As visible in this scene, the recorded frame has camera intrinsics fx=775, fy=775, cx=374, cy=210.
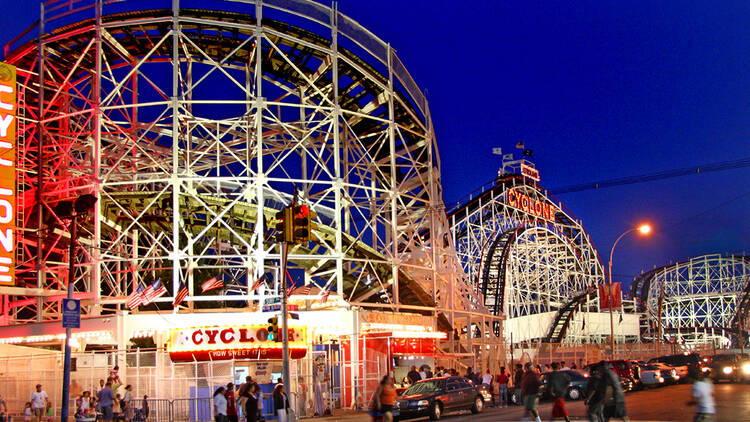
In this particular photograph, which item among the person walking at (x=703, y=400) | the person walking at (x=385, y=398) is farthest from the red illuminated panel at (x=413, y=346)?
the person walking at (x=703, y=400)

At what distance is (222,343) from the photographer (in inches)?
1105

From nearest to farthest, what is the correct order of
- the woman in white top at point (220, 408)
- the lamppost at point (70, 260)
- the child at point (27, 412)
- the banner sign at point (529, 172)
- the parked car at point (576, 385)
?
the woman in white top at point (220, 408), the lamppost at point (70, 260), the child at point (27, 412), the parked car at point (576, 385), the banner sign at point (529, 172)

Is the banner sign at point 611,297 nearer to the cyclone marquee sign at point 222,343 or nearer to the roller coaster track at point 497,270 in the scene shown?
the roller coaster track at point 497,270

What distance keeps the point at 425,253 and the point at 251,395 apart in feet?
67.2

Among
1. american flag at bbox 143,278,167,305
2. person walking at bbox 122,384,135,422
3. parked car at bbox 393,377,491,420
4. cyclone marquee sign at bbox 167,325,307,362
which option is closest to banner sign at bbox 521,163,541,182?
parked car at bbox 393,377,491,420

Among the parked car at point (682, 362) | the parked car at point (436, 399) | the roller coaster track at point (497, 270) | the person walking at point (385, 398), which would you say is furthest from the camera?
the roller coaster track at point (497, 270)

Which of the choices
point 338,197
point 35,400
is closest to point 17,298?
point 35,400

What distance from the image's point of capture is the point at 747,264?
9588cm

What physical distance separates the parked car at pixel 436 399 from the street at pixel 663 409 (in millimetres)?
450

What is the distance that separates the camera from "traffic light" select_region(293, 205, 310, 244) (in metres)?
20.6

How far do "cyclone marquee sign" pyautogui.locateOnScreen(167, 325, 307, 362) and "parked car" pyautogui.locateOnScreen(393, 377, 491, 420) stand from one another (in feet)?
16.7

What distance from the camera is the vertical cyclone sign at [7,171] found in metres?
30.5

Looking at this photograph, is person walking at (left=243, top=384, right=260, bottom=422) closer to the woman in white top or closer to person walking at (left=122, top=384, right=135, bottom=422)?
the woman in white top

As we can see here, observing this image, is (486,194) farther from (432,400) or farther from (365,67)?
(432,400)
